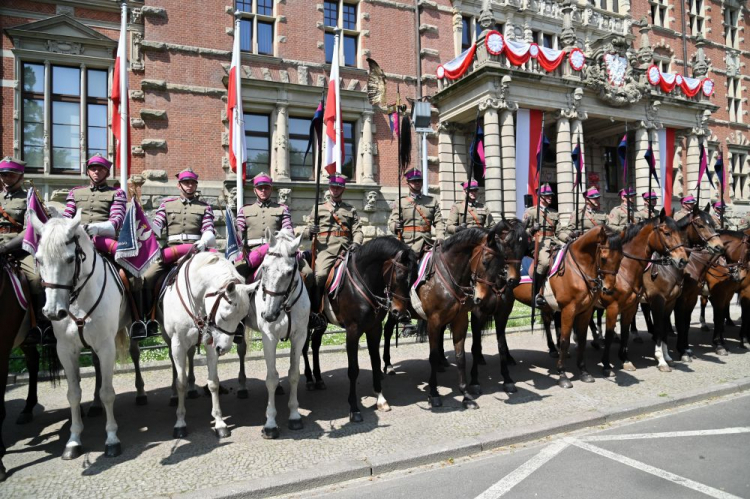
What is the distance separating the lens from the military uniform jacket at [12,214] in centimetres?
520

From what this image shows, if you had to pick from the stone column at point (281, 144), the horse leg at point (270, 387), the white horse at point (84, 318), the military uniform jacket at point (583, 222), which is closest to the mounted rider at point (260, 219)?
the horse leg at point (270, 387)

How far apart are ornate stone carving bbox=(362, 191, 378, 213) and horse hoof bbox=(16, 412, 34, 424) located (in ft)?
41.3

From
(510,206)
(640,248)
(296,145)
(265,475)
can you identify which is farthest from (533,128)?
(265,475)

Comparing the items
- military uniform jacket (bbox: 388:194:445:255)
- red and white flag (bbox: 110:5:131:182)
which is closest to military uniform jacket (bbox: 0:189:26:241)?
military uniform jacket (bbox: 388:194:445:255)

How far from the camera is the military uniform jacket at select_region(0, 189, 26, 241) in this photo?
5203 mm

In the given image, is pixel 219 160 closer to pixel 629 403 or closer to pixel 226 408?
pixel 226 408

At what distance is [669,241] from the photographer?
7625 millimetres

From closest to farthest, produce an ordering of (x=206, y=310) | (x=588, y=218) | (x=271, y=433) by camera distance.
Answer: (x=206, y=310) < (x=271, y=433) < (x=588, y=218)

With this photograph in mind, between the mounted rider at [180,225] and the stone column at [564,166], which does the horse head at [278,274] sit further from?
the stone column at [564,166]

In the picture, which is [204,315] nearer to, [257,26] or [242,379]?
[242,379]

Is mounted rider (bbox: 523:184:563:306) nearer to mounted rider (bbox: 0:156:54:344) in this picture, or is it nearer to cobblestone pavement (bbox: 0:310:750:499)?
cobblestone pavement (bbox: 0:310:750:499)

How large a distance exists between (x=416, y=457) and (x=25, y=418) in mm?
4785

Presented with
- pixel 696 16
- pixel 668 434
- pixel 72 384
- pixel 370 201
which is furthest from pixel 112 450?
pixel 696 16

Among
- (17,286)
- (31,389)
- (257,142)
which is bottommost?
(31,389)
